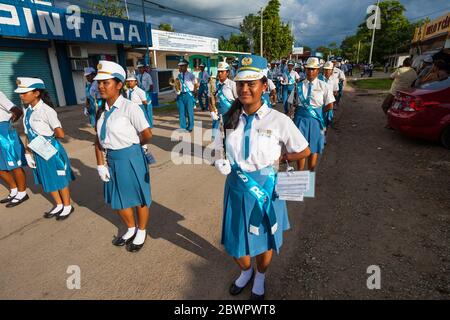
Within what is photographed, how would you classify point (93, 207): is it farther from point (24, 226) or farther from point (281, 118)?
point (281, 118)

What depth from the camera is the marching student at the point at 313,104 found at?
184 inches

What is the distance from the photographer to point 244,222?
7.04 feet

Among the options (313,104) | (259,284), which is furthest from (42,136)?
(313,104)

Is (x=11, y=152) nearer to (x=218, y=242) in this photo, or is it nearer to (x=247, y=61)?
(x=218, y=242)

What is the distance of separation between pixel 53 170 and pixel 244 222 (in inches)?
116

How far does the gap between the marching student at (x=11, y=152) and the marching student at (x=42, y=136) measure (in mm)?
656

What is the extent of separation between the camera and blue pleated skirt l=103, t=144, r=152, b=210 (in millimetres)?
2857

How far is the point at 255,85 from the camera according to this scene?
6.56ft

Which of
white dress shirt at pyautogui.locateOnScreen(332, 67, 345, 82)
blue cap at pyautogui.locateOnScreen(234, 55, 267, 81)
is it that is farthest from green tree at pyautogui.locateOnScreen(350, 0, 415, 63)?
blue cap at pyautogui.locateOnScreen(234, 55, 267, 81)

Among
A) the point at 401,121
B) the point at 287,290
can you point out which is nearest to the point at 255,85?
the point at 287,290

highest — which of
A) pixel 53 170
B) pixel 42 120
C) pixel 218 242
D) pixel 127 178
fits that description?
pixel 42 120

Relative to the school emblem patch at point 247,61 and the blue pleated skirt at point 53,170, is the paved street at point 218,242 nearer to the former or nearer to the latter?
the blue pleated skirt at point 53,170

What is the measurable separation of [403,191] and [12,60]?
1587 centimetres

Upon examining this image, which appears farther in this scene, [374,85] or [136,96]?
[374,85]
